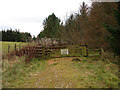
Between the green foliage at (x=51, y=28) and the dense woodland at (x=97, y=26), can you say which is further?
the green foliage at (x=51, y=28)

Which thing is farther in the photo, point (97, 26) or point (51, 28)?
point (51, 28)

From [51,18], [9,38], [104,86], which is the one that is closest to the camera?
[104,86]

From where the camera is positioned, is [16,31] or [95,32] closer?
[95,32]

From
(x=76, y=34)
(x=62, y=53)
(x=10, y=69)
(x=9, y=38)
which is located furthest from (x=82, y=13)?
(x=9, y=38)

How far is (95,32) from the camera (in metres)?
16.5

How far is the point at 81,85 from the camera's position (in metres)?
5.08

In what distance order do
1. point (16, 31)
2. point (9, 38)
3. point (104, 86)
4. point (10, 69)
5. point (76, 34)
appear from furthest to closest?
point (16, 31), point (9, 38), point (76, 34), point (10, 69), point (104, 86)

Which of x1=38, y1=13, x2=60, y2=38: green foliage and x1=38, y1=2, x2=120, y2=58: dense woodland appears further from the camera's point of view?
x1=38, y1=13, x2=60, y2=38: green foliage

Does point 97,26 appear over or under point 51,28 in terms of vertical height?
under

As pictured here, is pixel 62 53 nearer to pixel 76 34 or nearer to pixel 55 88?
pixel 76 34

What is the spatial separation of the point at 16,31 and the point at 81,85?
225 ft

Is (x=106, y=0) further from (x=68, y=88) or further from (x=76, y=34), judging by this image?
(x=68, y=88)

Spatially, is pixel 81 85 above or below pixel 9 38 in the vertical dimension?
below

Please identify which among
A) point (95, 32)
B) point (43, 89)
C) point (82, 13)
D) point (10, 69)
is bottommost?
point (43, 89)
